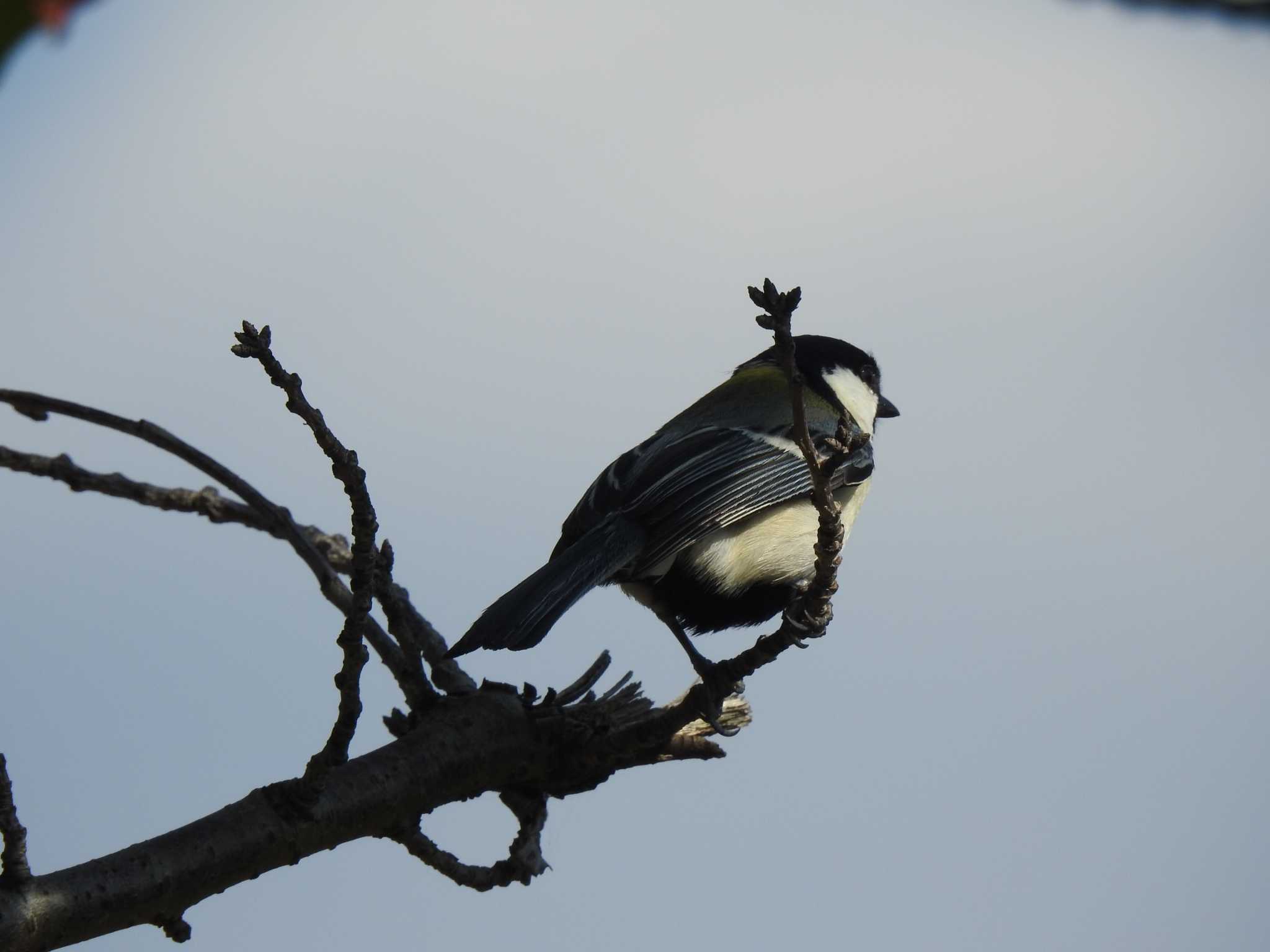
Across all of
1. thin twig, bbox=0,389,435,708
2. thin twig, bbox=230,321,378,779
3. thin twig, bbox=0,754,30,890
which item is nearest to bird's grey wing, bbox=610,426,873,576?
thin twig, bbox=0,389,435,708

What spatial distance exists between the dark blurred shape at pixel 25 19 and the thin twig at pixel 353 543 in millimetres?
919

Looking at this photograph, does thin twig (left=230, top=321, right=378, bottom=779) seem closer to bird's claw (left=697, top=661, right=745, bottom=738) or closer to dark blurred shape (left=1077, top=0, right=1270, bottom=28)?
bird's claw (left=697, top=661, right=745, bottom=738)

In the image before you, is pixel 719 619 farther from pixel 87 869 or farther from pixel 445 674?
pixel 87 869

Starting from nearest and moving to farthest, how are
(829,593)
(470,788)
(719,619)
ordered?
(470,788), (829,593), (719,619)

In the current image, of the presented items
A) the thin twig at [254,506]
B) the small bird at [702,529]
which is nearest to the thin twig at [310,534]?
the thin twig at [254,506]

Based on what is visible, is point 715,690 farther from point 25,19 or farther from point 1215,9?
point 25,19

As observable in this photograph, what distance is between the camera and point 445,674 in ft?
8.86

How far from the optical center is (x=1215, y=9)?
124 cm

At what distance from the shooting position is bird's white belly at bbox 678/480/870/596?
3.39 meters

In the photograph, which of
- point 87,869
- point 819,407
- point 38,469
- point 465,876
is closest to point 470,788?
point 465,876

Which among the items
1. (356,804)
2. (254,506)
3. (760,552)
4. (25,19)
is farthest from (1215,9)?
(760,552)

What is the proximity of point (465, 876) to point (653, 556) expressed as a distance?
3.24 ft

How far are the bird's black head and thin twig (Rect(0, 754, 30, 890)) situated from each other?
3.38 m

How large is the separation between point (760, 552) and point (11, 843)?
81.1 inches
